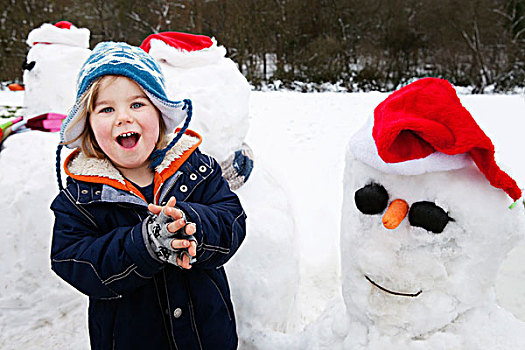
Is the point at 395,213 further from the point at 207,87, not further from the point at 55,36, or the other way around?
the point at 55,36

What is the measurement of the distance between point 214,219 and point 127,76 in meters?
0.42

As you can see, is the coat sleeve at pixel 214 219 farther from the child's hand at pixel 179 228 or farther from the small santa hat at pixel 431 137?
the small santa hat at pixel 431 137

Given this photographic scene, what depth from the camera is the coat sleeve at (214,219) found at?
995mm

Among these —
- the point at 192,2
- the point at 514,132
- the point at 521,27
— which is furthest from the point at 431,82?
the point at 521,27

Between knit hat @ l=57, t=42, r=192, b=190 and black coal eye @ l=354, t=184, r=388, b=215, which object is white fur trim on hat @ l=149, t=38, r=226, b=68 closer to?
knit hat @ l=57, t=42, r=192, b=190

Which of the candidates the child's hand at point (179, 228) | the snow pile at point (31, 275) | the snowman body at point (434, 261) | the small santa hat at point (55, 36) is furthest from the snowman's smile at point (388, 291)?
the small santa hat at point (55, 36)

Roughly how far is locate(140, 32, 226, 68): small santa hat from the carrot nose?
1313mm

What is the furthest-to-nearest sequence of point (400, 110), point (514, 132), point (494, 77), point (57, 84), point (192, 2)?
1. point (192, 2)
2. point (494, 77)
3. point (514, 132)
4. point (57, 84)
5. point (400, 110)

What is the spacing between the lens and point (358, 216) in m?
1.10

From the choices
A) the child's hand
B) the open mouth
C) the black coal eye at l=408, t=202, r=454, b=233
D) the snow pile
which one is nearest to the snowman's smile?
the black coal eye at l=408, t=202, r=454, b=233

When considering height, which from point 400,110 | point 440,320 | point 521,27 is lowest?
point 521,27

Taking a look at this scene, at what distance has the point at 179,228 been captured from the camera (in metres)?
0.91

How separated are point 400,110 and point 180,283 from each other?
2.33 ft

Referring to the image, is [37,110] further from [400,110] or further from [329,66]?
[329,66]
